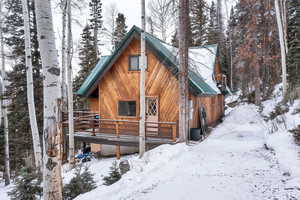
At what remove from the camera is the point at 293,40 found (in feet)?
55.9

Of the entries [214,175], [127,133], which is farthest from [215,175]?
[127,133]

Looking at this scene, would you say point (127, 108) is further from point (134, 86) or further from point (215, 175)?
point (215, 175)

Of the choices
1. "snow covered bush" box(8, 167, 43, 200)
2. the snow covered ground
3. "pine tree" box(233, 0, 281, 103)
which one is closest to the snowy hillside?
the snow covered ground

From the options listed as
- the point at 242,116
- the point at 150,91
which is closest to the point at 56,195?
the point at 150,91

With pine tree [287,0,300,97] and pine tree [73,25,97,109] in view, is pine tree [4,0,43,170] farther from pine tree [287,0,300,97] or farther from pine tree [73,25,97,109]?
pine tree [287,0,300,97]

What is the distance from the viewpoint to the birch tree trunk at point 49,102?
123 inches

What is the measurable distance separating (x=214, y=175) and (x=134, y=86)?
701cm

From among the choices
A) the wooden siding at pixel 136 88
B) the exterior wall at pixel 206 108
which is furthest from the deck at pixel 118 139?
the exterior wall at pixel 206 108

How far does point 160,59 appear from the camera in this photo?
9.88 m

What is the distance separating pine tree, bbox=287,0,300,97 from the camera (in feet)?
51.7

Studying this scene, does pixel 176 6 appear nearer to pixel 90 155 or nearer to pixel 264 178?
pixel 264 178

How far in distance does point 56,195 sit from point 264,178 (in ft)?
14.2

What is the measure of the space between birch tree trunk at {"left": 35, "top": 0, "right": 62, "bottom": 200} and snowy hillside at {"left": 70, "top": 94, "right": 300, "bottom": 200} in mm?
969

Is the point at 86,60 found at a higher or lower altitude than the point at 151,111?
higher
